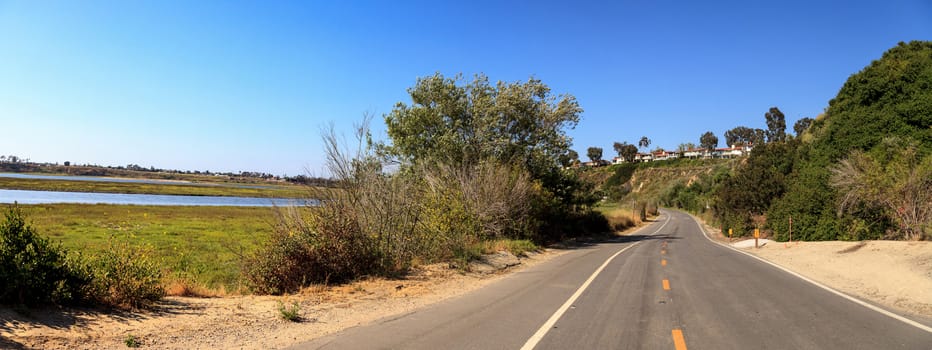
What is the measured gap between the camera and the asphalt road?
6613 millimetres

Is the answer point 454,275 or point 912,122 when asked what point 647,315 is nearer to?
point 454,275

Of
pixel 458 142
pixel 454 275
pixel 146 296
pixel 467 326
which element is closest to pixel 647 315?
pixel 467 326

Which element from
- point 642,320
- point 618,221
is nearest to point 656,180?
point 618,221

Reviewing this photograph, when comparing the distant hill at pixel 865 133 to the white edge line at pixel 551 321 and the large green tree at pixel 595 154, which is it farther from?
the large green tree at pixel 595 154

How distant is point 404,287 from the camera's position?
11.8 m

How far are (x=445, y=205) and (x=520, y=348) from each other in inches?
530

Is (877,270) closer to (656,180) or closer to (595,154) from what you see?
(656,180)

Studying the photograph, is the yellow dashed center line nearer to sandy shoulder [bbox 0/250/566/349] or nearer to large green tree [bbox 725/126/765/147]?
sandy shoulder [bbox 0/250/566/349]

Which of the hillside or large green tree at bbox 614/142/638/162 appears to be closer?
the hillside

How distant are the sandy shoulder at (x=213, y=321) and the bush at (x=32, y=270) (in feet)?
0.71

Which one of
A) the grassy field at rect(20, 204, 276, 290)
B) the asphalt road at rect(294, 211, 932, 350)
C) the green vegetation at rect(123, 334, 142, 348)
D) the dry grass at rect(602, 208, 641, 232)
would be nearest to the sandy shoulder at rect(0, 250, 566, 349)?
the green vegetation at rect(123, 334, 142, 348)

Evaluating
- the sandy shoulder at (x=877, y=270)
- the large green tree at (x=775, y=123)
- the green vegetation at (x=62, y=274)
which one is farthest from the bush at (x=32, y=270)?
the large green tree at (x=775, y=123)

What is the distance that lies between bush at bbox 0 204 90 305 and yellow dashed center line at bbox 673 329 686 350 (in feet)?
25.2

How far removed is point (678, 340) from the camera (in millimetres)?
6723
